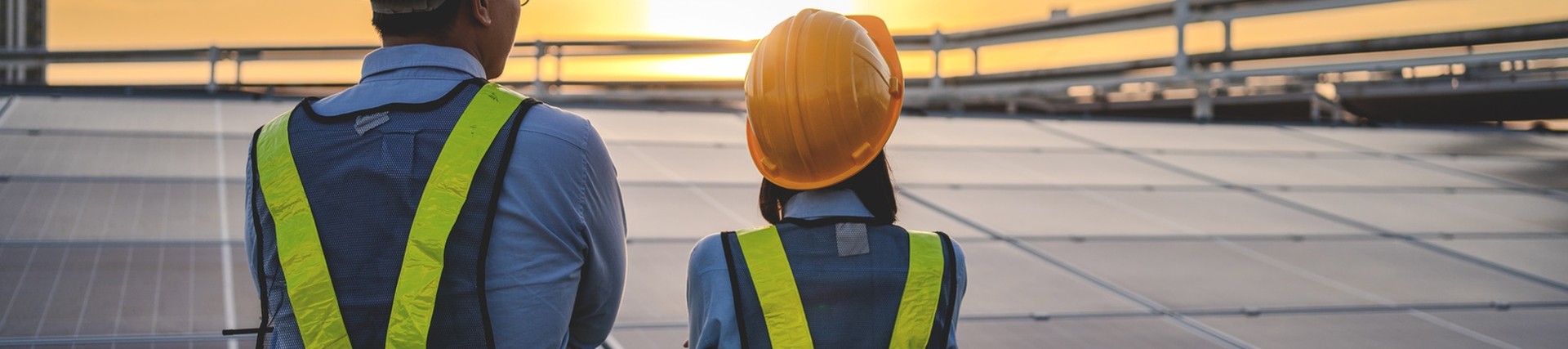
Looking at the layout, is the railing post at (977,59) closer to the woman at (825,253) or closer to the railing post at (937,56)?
the railing post at (937,56)

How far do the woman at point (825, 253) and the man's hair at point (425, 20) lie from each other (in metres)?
0.63

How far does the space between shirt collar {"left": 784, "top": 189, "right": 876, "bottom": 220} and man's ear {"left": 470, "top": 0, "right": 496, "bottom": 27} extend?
70 centimetres

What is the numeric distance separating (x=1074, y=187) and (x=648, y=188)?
2.87 m

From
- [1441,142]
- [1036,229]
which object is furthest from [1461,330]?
[1441,142]

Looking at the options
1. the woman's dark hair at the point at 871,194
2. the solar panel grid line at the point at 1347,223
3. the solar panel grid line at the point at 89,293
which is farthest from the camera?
the solar panel grid line at the point at 1347,223

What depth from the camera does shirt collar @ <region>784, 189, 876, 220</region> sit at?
2480 millimetres

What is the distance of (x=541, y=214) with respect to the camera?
2.08m

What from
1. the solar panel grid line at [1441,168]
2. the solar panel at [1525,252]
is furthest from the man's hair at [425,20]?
the solar panel grid line at [1441,168]

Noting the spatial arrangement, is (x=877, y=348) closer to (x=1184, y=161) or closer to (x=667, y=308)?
(x=667, y=308)

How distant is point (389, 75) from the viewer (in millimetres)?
2262

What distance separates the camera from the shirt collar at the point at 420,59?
225cm

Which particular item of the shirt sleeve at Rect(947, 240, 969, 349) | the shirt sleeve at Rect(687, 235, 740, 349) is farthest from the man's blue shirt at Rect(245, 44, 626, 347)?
the shirt sleeve at Rect(947, 240, 969, 349)

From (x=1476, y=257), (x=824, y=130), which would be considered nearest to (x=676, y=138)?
(x=1476, y=257)

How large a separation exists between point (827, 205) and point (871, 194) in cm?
11
